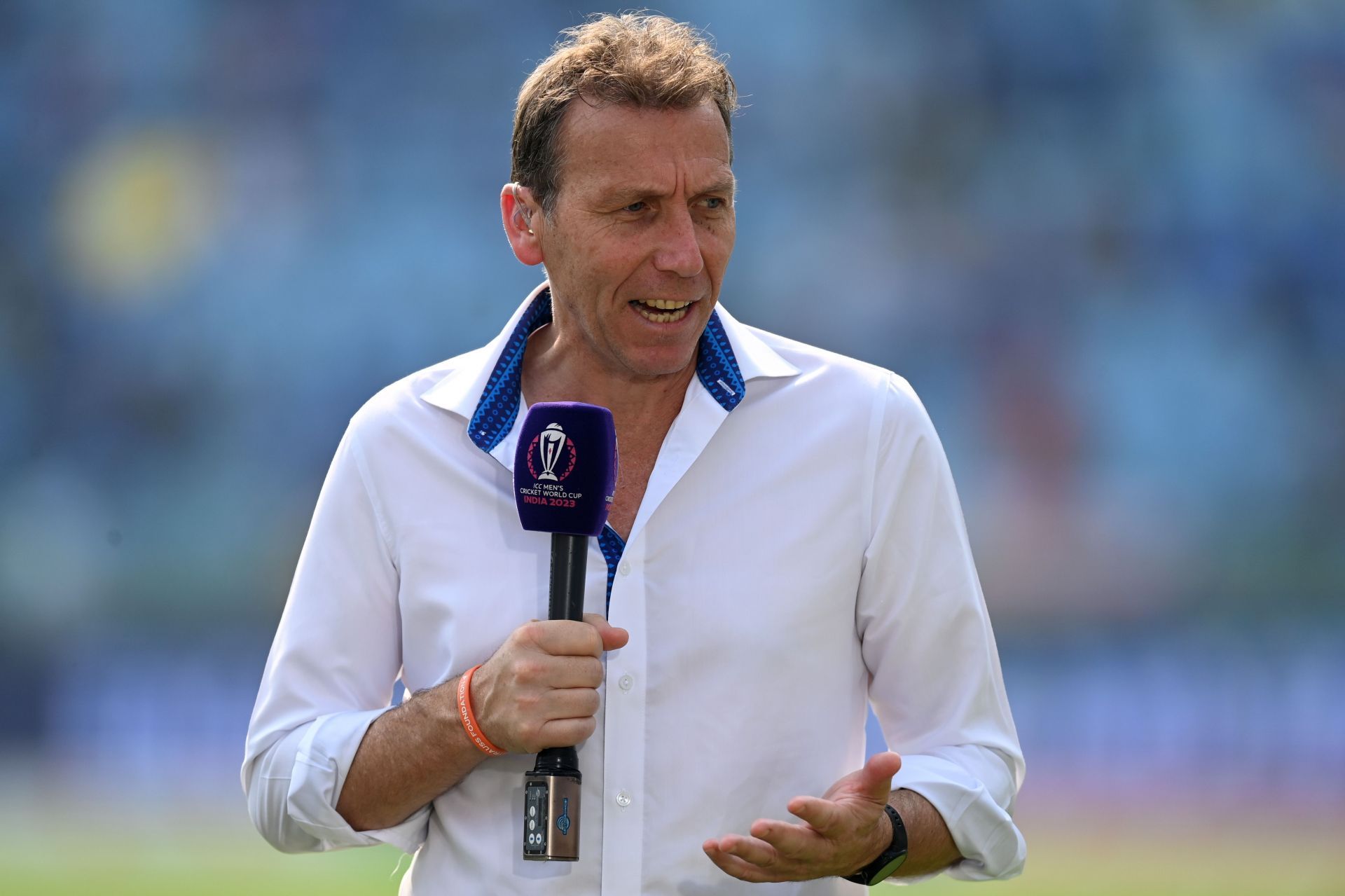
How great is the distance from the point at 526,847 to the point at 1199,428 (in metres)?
4.23

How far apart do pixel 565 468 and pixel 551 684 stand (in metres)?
0.25

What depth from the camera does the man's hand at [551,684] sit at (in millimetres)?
1515

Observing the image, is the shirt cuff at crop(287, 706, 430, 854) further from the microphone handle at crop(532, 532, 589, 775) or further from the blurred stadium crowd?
the blurred stadium crowd

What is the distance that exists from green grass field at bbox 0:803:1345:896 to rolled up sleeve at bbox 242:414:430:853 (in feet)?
8.95

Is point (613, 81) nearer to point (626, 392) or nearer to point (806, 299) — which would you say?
point (626, 392)

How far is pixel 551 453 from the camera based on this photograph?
160 cm

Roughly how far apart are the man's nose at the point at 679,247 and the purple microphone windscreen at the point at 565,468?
0.30 meters

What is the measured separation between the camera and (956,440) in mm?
5125

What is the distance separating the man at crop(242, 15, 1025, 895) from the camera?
1.74m

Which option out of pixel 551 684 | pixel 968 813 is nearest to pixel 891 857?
pixel 968 813

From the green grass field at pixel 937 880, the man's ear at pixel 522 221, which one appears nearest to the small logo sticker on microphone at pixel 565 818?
the man's ear at pixel 522 221

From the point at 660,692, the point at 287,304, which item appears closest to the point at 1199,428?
the point at 287,304

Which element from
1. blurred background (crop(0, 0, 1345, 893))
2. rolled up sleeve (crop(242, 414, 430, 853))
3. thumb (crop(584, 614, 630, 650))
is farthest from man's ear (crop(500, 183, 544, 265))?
blurred background (crop(0, 0, 1345, 893))

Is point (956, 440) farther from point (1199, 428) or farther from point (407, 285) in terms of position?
point (407, 285)
